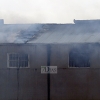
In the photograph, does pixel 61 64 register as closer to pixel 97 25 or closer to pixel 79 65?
pixel 79 65

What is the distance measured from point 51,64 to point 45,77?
0.74 meters

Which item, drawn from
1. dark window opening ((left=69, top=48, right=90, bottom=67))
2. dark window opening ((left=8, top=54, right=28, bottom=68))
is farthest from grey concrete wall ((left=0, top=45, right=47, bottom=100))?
dark window opening ((left=69, top=48, right=90, bottom=67))

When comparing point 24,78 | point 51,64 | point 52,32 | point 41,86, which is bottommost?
point 41,86

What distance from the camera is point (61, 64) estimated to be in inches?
765

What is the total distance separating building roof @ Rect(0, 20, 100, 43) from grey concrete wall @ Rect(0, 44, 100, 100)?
1.90ft

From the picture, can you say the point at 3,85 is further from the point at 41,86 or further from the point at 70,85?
the point at 70,85

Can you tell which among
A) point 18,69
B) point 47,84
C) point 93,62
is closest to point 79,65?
point 93,62

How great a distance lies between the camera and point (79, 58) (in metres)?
19.4

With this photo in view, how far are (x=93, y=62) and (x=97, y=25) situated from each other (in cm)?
338

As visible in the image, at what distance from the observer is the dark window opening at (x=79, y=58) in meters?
19.3

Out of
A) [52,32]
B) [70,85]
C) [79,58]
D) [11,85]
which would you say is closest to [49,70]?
[70,85]

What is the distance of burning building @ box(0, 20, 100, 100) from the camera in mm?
19219

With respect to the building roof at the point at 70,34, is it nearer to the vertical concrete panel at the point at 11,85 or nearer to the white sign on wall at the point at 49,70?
the white sign on wall at the point at 49,70

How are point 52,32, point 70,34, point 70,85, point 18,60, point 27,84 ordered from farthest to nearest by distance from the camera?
point 52,32 → point 70,34 → point 18,60 → point 27,84 → point 70,85
